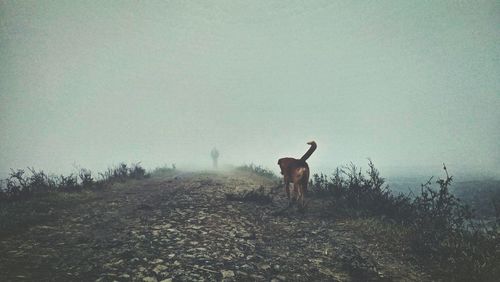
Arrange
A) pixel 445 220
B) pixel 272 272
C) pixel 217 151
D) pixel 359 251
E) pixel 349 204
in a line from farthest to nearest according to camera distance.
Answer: pixel 217 151
pixel 349 204
pixel 445 220
pixel 359 251
pixel 272 272

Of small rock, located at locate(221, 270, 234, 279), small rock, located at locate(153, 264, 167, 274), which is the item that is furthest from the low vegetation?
small rock, located at locate(153, 264, 167, 274)

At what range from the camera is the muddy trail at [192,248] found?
388cm

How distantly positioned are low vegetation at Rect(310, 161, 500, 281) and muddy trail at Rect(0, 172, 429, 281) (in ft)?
1.91

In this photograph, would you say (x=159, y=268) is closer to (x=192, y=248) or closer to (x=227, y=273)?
(x=192, y=248)

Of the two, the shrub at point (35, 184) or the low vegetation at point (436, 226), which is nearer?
the low vegetation at point (436, 226)

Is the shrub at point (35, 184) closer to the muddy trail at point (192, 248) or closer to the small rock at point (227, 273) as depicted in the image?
the muddy trail at point (192, 248)

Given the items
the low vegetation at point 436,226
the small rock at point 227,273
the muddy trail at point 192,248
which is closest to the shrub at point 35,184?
the muddy trail at point 192,248

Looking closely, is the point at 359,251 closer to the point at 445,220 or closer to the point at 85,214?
the point at 445,220

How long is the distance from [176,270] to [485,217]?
40.4 ft

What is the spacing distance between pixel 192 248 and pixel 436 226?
5.35 metres

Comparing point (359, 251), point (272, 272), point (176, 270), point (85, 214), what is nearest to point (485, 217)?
point (359, 251)

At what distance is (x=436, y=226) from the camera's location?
567 centimetres

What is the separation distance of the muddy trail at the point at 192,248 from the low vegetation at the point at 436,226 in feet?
1.91

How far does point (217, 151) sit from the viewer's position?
37.1 m
